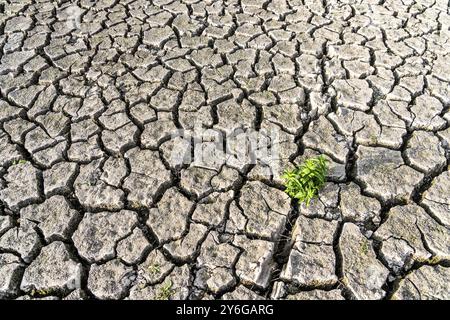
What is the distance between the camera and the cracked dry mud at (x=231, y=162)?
2201mm

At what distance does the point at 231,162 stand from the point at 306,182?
0.53 m

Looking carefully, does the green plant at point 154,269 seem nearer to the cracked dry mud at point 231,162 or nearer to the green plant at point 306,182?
the cracked dry mud at point 231,162

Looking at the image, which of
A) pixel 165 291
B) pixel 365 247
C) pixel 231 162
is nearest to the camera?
pixel 165 291

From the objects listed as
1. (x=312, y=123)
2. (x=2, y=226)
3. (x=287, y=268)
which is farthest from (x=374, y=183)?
(x=2, y=226)

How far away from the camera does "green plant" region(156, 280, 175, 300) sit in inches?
82.8

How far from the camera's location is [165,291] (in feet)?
6.97

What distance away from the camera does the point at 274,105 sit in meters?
3.11

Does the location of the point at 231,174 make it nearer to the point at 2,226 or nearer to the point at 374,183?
the point at 374,183

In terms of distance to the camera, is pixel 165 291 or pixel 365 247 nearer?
pixel 165 291

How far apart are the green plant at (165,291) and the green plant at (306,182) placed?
0.92 meters

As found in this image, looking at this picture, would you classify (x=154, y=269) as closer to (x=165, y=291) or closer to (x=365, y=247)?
(x=165, y=291)

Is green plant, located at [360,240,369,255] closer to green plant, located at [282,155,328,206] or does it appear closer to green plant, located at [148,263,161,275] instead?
green plant, located at [282,155,328,206]

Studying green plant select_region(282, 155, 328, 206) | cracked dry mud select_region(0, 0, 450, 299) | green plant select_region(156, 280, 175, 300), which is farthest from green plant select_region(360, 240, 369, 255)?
green plant select_region(156, 280, 175, 300)

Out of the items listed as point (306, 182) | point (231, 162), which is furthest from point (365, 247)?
point (231, 162)
